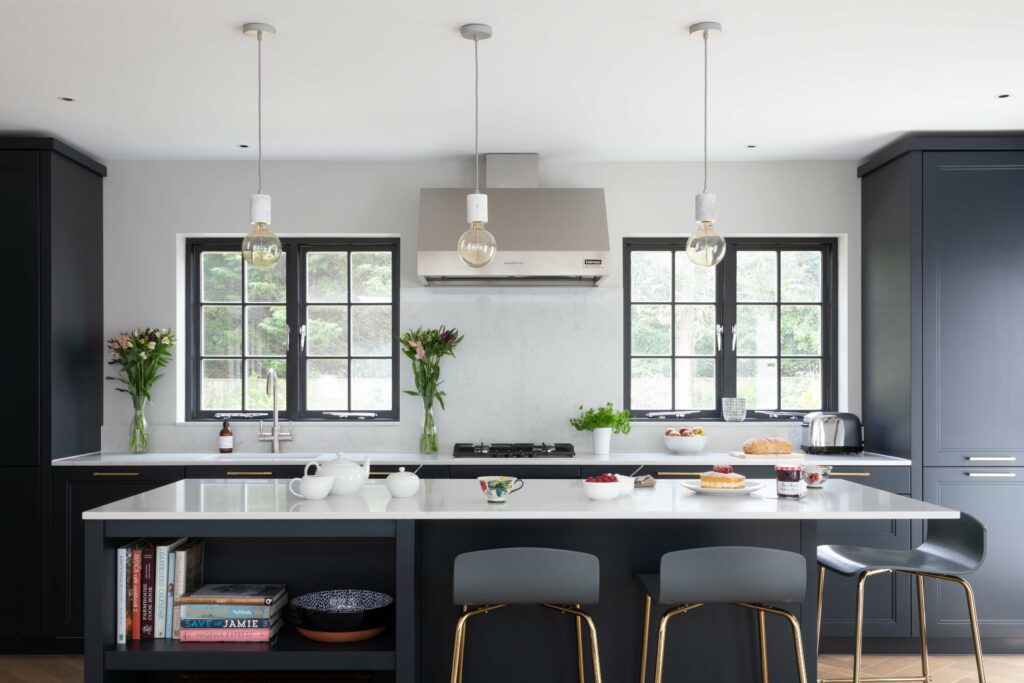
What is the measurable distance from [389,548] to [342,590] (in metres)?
0.21

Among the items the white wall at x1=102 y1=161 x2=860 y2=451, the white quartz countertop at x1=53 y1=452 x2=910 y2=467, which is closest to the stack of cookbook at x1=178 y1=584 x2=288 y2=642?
the white quartz countertop at x1=53 y1=452 x2=910 y2=467

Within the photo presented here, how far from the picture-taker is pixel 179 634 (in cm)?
271

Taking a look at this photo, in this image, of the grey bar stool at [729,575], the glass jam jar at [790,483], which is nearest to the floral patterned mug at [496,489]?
the grey bar stool at [729,575]

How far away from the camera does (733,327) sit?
502 centimetres

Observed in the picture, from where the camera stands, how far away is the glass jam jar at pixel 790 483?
2.88 metres

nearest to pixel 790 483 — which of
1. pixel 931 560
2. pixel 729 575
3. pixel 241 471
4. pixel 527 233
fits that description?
pixel 729 575

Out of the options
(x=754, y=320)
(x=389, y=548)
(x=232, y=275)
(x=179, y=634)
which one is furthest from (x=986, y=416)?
(x=232, y=275)

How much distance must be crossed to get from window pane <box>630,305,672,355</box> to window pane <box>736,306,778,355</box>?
0.42 metres

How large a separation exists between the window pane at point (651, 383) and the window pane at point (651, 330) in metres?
0.06

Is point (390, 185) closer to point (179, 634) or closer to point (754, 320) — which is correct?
point (754, 320)

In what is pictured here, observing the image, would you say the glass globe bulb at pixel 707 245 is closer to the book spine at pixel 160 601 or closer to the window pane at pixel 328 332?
the book spine at pixel 160 601

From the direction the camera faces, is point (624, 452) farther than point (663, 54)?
Yes

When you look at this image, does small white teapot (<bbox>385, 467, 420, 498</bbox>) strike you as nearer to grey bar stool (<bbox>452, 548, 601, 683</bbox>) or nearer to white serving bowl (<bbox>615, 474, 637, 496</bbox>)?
grey bar stool (<bbox>452, 548, 601, 683</bbox>)

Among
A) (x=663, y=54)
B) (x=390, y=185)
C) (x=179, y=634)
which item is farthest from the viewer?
(x=390, y=185)
